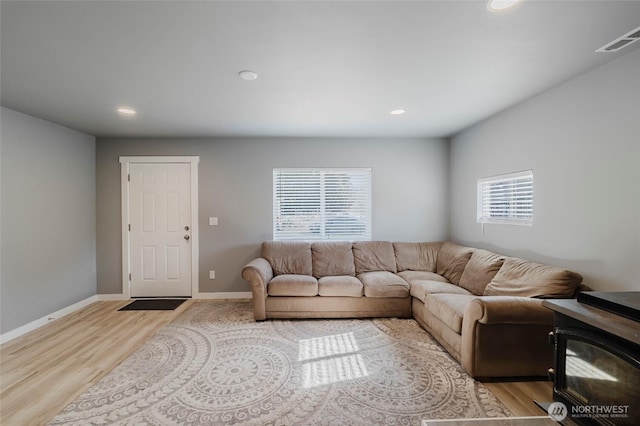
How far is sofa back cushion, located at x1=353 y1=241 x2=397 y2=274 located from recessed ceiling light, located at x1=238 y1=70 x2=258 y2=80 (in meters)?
2.68

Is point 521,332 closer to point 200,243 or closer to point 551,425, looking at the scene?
point 551,425

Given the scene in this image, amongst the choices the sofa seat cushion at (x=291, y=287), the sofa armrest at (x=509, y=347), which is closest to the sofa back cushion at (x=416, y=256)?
the sofa seat cushion at (x=291, y=287)

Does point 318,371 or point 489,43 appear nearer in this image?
point 489,43

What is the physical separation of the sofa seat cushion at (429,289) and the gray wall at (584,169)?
763mm

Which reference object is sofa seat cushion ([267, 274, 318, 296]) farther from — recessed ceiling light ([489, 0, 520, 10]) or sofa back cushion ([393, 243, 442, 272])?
recessed ceiling light ([489, 0, 520, 10])

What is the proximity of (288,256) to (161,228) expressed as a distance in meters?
2.05

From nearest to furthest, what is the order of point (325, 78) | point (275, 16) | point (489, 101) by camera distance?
point (275, 16) → point (325, 78) → point (489, 101)

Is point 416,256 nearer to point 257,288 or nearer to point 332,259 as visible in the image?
point 332,259

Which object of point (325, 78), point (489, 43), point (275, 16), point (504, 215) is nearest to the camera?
point (275, 16)

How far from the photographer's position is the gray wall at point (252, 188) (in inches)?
167

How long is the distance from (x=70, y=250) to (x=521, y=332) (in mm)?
5235

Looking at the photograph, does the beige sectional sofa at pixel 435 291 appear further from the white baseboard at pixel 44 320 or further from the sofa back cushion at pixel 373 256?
the white baseboard at pixel 44 320

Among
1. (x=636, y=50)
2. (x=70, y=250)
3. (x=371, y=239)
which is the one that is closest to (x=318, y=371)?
(x=371, y=239)

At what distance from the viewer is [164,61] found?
6.73ft
